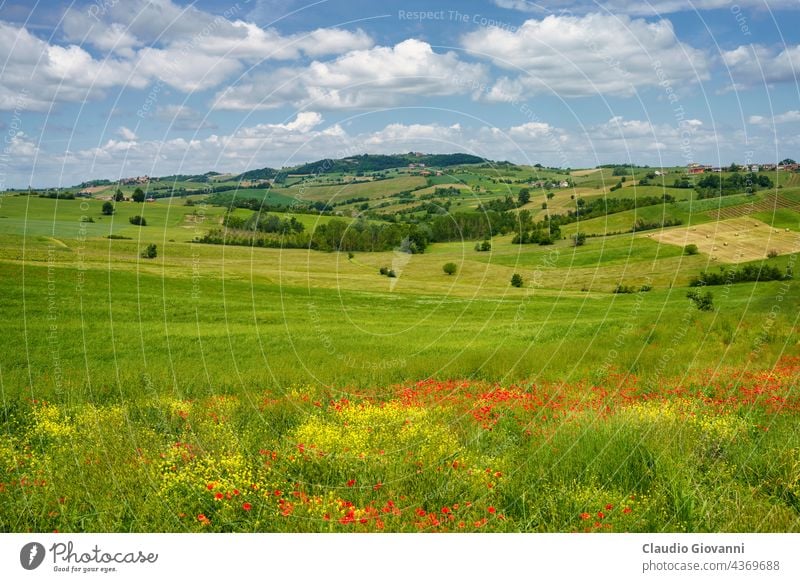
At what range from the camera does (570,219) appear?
27.7 meters

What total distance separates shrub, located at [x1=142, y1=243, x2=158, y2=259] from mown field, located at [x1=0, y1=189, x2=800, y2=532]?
74.2 inches

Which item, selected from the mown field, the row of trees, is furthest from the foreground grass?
the row of trees

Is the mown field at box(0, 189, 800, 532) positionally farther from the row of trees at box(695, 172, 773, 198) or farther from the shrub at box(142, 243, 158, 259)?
the row of trees at box(695, 172, 773, 198)

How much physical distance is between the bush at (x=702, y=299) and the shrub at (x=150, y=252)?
23.4 metres

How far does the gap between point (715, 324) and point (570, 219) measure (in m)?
9.65

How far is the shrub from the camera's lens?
2800 cm

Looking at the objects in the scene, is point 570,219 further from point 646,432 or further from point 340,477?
point 340,477

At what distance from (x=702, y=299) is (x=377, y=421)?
20.5m

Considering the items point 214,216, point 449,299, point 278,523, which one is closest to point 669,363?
point 278,523

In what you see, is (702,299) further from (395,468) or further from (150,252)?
(150,252)
